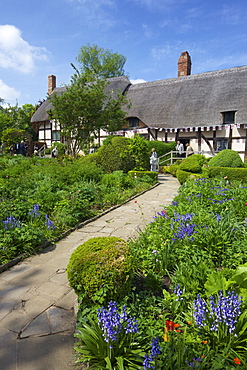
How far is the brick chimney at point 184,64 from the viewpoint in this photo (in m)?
25.2

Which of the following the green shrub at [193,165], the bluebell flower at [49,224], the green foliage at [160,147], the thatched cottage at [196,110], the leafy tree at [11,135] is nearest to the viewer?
the bluebell flower at [49,224]

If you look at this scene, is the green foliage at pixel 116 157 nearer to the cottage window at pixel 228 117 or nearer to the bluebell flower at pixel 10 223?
the bluebell flower at pixel 10 223

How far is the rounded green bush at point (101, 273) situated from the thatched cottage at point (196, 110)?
1663cm

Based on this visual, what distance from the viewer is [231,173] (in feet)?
33.5

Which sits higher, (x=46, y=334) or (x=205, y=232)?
(x=205, y=232)

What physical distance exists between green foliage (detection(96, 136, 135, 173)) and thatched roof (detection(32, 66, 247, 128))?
8.27 m

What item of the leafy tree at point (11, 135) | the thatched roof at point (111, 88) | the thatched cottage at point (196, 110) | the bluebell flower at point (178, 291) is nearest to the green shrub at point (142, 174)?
the thatched cottage at point (196, 110)

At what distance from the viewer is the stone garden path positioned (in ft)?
6.49

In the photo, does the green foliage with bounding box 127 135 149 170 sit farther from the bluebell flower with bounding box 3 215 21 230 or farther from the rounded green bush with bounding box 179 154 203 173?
the bluebell flower with bounding box 3 215 21 230

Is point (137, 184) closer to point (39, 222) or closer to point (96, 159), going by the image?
point (96, 159)

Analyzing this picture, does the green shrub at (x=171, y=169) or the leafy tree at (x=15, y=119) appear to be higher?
the leafy tree at (x=15, y=119)

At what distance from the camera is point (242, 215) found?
174 inches

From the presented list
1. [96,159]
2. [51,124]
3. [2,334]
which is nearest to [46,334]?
[2,334]

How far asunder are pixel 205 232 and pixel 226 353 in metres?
1.55
